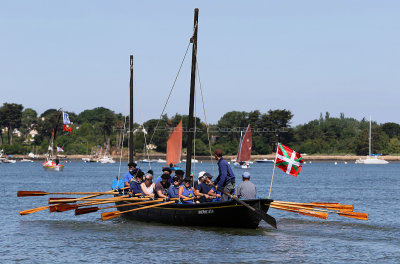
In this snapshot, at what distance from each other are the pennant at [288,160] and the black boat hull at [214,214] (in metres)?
2.55

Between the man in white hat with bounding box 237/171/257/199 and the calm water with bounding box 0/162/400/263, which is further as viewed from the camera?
the man in white hat with bounding box 237/171/257/199

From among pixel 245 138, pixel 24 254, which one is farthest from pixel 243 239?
pixel 245 138

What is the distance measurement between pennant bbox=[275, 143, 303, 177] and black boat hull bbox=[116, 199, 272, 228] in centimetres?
255

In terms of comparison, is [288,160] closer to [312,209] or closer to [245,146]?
[312,209]

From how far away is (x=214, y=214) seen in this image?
2733 cm

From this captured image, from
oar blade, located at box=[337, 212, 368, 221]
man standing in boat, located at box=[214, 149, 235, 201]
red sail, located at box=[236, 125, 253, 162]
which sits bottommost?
oar blade, located at box=[337, 212, 368, 221]

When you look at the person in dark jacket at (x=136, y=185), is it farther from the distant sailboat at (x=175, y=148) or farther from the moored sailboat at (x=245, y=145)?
the moored sailboat at (x=245, y=145)

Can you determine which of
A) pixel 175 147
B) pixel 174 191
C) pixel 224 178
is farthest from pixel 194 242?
pixel 175 147

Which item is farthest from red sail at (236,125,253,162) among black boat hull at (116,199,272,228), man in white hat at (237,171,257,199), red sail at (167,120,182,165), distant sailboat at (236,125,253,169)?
man in white hat at (237,171,257,199)

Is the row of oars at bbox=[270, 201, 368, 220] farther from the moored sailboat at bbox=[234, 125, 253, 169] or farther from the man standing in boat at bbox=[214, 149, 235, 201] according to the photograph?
the moored sailboat at bbox=[234, 125, 253, 169]

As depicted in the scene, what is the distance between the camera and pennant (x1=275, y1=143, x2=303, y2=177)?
28.5 metres

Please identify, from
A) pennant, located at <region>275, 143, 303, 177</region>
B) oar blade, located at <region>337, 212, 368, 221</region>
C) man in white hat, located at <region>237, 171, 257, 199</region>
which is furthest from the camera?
pennant, located at <region>275, 143, 303, 177</region>

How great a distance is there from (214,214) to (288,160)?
4006 millimetres

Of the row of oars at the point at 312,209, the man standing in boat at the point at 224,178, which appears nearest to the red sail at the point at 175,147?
the row of oars at the point at 312,209
